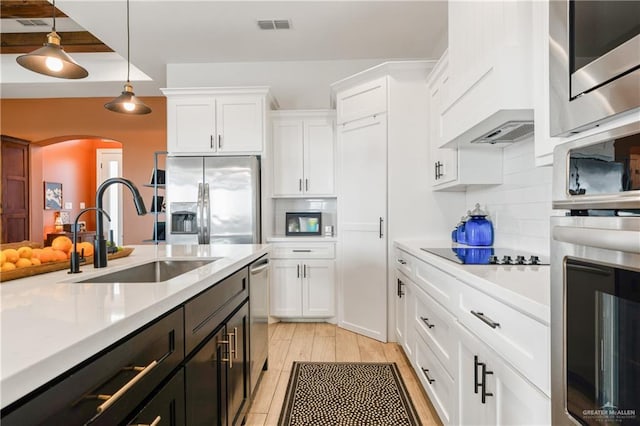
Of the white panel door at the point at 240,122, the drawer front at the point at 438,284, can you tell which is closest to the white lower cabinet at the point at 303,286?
the white panel door at the point at 240,122

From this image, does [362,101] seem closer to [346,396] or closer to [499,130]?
[499,130]

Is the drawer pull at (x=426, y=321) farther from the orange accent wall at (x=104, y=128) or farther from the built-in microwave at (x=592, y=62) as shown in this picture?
the orange accent wall at (x=104, y=128)

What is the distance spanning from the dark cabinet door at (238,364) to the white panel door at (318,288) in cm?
183

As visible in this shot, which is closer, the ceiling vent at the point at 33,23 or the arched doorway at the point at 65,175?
the ceiling vent at the point at 33,23

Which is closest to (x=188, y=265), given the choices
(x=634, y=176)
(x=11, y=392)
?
(x=11, y=392)

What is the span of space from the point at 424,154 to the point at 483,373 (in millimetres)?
2221

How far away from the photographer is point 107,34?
143 inches

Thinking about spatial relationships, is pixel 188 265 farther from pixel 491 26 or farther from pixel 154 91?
pixel 154 91

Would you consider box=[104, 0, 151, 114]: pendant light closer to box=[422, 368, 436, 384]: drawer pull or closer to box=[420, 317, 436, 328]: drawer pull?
box=[420, 317, 436, 328]: drawer pull

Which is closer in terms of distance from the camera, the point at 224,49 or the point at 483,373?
the point at 483,373

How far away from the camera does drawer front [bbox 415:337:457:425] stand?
168 cm

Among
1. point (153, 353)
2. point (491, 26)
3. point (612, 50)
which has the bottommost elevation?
point (153, 353)

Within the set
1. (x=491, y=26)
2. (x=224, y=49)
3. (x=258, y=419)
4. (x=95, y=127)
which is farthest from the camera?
(x=95, y=127)

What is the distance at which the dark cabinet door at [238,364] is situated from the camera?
5.32ft
